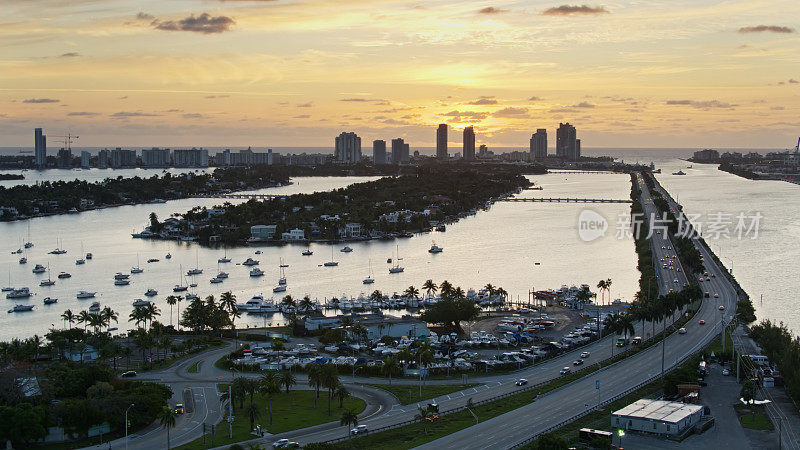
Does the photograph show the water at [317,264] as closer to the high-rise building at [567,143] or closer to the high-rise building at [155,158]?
the high-rise building at [155,158]

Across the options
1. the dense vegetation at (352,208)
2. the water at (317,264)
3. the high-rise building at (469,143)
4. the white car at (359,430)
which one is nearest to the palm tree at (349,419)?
the white car at (359,430)

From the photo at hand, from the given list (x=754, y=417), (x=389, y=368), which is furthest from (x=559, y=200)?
(x=754, y=417)

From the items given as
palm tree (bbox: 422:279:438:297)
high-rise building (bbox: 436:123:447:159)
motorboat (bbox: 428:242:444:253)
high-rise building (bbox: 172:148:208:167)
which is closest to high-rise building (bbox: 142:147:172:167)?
high-rise building (bbox: 172:148:208:167)

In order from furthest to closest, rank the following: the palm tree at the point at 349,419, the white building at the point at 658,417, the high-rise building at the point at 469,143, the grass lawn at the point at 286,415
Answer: the high-rise building at the point at 469,143 < the white building at the point at 658,417 < the grass lawn at the point at 286,415 < the palm tree at the point at 349,419

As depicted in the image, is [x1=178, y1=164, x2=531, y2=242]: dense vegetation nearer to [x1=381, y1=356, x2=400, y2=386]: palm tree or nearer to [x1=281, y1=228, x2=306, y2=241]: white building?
[x1=281, y1=228, x2=306, y2=241]: white building

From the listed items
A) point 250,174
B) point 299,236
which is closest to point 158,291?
point 299,236

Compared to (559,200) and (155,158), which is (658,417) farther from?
(155,158)

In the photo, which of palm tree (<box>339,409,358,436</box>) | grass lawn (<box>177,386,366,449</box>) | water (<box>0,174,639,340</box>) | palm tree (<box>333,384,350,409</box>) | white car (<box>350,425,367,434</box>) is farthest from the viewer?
water (<box>0,174,639,340</box>)
